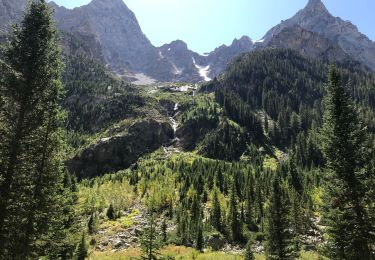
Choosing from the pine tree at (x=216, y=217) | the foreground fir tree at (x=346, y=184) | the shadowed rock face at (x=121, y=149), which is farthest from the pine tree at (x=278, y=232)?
the shadowed rock face at (x=121, y=149)

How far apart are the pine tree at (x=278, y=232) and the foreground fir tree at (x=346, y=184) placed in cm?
503

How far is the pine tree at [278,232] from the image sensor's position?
32.3 meters

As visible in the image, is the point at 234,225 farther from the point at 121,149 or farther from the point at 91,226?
the point at 121,149

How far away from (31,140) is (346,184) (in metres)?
22.5

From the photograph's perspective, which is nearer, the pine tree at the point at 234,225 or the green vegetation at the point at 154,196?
the green vegetation at the point at 154,196

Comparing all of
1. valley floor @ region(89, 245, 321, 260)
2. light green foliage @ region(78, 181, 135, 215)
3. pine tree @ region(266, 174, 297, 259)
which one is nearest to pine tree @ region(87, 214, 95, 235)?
light green foliage @ region(78, 181, 135, 215)

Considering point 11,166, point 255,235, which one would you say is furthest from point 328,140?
point 255,235

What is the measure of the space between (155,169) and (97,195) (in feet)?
103

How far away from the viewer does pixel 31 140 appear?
2483cm

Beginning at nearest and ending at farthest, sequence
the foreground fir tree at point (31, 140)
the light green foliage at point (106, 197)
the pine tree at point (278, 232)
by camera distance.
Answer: the foreground fir tree at point (31, 140) < the pine tree at point (278, 232) < the light green foliage at point (106, 197)

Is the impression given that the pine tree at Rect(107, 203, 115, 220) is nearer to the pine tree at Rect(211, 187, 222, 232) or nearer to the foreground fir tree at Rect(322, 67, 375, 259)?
the pine tree at Rect(211, 187, 222, 232)

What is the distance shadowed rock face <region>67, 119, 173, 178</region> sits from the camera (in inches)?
5719

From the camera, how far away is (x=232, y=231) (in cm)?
Result: 6844

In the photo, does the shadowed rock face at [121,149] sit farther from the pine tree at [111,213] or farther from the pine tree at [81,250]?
the pine tree at [81,250]
